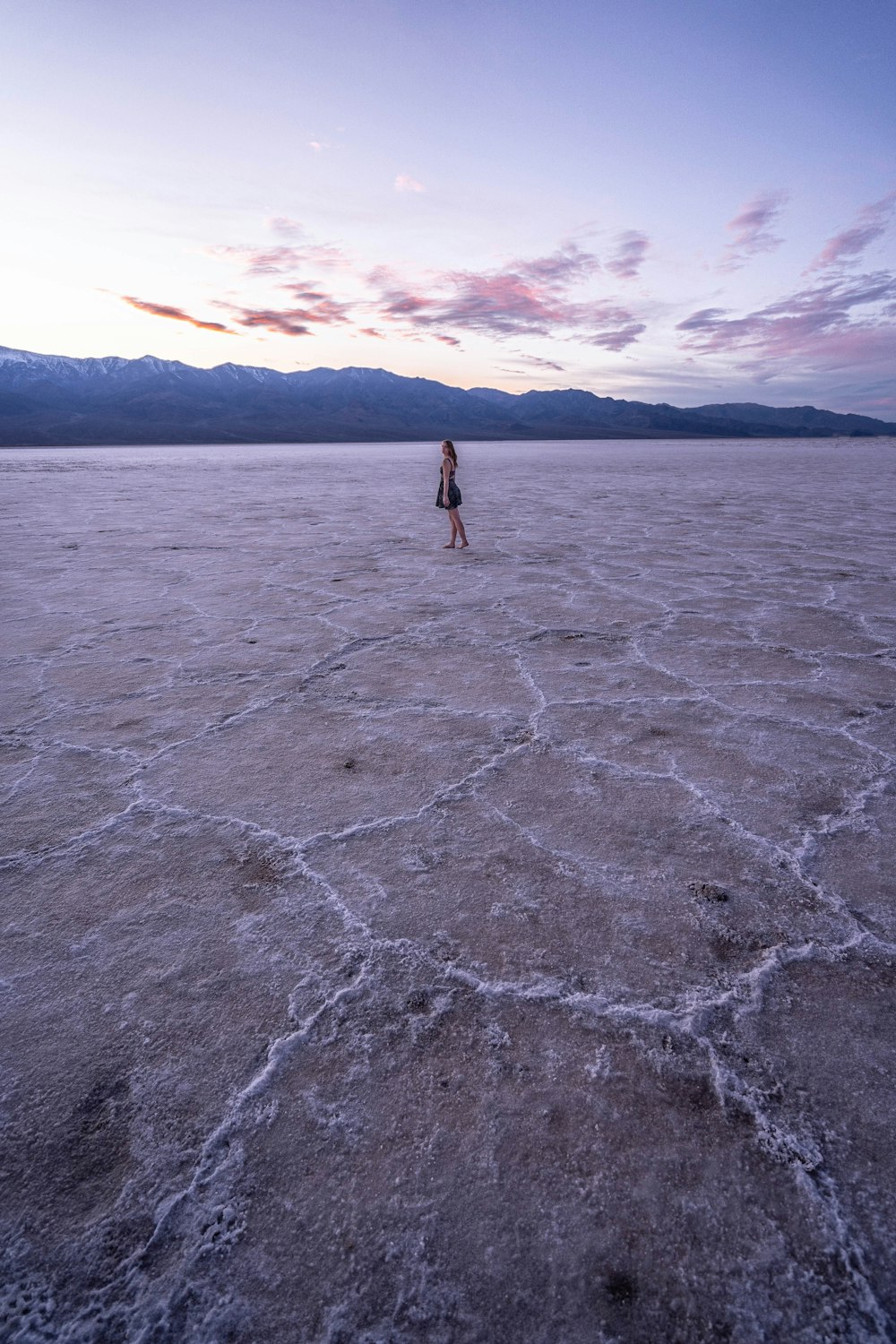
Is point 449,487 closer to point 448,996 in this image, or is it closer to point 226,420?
point 448,996

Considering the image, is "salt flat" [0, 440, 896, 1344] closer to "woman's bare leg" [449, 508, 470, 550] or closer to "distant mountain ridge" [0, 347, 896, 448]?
"woman's bare leg" [449, 508, 470, 550]

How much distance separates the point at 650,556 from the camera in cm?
614

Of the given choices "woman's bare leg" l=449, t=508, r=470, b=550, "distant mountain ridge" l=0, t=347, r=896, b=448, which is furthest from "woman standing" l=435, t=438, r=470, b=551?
"distant mountain ridge" l=0, t=347, r=896, b=448

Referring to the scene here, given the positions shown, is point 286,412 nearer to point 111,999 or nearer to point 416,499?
point 416,499

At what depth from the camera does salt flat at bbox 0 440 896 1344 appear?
0.94 m

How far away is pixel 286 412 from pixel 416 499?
160724 millimetres

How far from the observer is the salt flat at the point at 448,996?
3.07 feet

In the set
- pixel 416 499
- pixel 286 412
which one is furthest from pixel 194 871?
pixel 286 412

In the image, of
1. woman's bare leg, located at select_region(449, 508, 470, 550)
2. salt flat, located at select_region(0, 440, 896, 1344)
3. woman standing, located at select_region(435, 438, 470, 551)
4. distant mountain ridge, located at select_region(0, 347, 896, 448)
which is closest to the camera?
salt flat, located at select_region(0, 440, 896, 1344)

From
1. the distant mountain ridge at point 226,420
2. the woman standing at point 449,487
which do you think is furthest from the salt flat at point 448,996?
the distant mountain ridge at point 226,420

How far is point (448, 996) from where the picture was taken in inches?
53.7

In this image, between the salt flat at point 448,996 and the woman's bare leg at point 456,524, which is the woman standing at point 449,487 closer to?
the woman's bare leg at point 456,524

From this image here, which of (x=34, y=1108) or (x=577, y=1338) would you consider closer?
(x=577, y=1338)

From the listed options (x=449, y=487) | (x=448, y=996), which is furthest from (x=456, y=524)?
(x=448, y=996)
